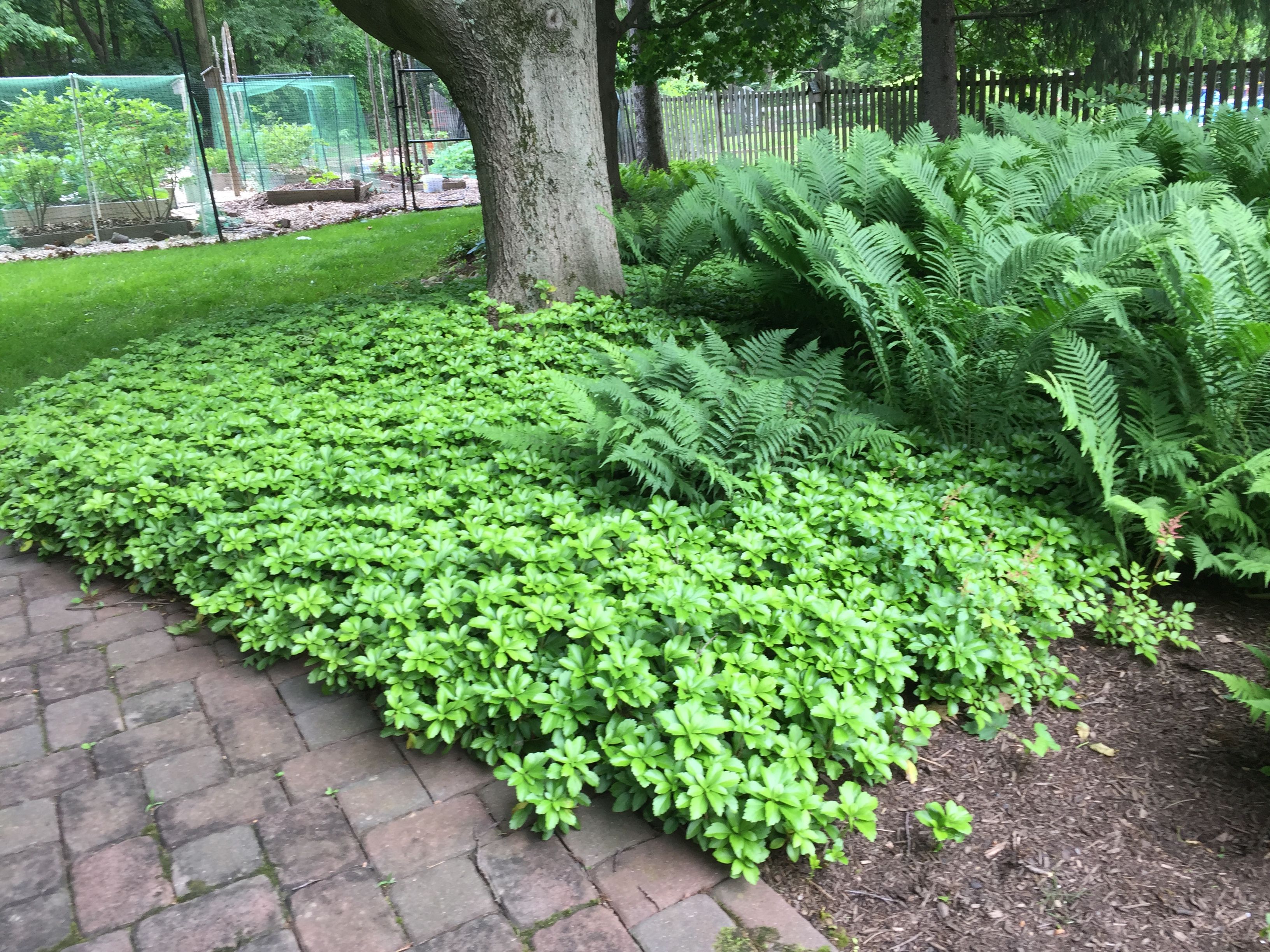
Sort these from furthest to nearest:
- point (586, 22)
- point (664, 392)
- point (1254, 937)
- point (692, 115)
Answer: point (692, 115), point (586, 22), point (664, 392), point (1254, 937)

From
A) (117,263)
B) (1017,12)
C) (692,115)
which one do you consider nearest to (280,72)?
(692,115)

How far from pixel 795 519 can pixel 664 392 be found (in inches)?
32.4

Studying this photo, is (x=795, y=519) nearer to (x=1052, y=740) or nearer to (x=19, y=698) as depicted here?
(x=1052, y=740)

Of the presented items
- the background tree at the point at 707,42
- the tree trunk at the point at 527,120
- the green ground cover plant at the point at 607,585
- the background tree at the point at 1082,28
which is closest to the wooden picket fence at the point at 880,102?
the background tree at the point at 1082,28

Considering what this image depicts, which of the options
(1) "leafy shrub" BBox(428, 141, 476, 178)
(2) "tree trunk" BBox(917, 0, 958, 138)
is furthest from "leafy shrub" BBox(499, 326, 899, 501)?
(1) "leafy shrub" BBox(428, 141, 476, 178)

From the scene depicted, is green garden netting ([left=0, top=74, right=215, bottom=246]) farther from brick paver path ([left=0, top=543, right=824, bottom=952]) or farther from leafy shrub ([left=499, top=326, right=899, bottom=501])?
brick paver path ([left=0, top=543, right=824, bottom=952])

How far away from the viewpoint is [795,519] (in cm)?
316

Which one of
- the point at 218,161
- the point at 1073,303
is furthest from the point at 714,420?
the point at 218,161

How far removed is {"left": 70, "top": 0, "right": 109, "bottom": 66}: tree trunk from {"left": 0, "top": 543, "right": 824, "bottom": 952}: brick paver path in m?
45.2

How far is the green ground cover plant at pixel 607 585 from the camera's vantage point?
230 centimetres

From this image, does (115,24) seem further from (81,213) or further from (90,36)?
(81,213)

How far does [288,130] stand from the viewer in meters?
21.1

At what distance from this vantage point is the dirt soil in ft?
6.63

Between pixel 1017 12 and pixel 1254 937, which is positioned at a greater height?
pixel 1017 12
